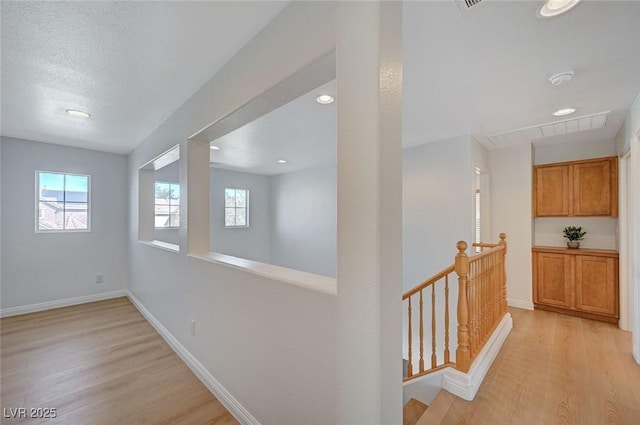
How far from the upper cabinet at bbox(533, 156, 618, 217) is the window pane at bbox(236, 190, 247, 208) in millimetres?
5695

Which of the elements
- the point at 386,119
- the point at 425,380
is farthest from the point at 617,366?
the point at 386,119

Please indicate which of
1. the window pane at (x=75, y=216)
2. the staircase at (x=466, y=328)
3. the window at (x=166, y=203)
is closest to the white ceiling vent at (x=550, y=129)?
the staircase at (x=466, y=328)

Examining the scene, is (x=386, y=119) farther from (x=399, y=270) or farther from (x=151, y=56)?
(x=151, y=56)

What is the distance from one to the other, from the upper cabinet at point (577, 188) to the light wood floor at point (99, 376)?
15.8ft

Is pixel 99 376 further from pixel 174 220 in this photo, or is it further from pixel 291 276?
pixel 174 220

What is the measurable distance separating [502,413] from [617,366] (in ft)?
4.80

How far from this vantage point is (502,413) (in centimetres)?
182

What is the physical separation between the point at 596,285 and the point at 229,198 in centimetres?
645

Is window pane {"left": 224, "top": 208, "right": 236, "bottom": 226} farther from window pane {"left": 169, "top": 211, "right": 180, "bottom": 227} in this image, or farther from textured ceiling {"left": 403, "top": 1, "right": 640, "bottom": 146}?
textured ceiling {"left": 403, "top": 1, "right": 640, "bottom": 146}

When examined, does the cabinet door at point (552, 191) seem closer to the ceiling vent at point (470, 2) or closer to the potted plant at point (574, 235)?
the potted plant at point (574, 235)

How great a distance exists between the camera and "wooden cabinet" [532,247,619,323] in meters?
3.30

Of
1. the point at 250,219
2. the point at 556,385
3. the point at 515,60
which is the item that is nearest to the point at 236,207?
the point at 250,219

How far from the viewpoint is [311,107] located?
2.54 metres

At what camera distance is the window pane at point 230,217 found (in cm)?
606
